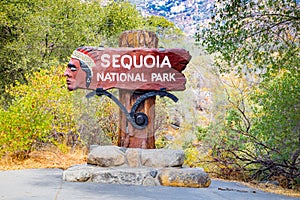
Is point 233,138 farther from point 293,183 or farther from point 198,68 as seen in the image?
point 198,68

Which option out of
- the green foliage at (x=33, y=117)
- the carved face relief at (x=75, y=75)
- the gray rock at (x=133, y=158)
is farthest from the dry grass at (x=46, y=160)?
the gray rock at (x=133, y=158)

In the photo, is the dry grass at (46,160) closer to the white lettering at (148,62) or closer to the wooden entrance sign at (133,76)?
the wooden entrance sign at (133,76)

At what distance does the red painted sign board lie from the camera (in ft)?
25.3

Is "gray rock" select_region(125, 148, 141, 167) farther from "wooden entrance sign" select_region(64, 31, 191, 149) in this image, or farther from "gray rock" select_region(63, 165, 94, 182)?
"gray rock" select_region(63, 165, 94, 182)

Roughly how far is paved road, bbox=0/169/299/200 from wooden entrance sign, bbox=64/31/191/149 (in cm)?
137

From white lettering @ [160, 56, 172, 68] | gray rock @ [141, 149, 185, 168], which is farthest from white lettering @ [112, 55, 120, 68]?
gray rock @ [141, 149, 185, 168]

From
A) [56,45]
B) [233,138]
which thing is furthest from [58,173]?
[56,45]

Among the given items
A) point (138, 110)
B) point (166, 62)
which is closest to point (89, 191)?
point (138, 110)

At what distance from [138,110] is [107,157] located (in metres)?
1.03

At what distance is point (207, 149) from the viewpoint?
12.6 metres

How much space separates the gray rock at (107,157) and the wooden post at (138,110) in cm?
40

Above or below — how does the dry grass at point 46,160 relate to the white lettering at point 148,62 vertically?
below

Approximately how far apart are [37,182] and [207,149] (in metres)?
6.94

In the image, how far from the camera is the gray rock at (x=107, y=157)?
721 cm
